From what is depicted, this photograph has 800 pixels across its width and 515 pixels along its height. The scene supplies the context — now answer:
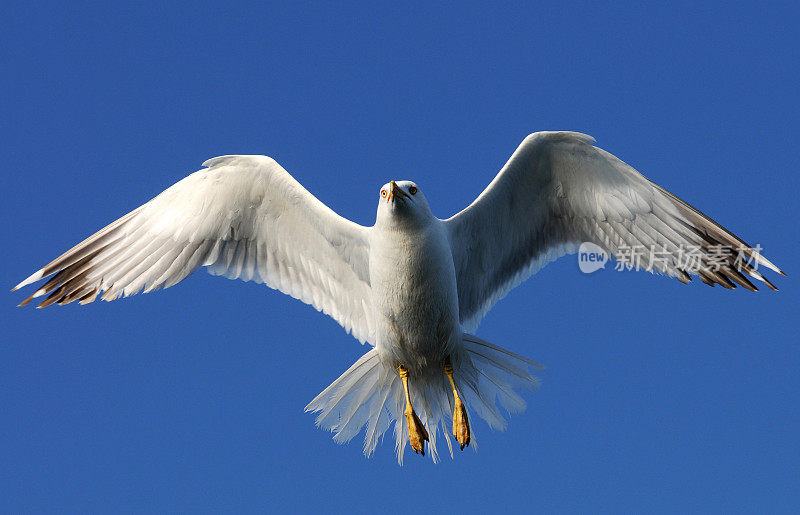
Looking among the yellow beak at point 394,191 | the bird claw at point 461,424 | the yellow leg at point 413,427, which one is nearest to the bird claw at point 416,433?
the yellow leg at point 413,427

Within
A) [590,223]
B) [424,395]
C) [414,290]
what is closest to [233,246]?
[414,290]

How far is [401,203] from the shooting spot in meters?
7.20

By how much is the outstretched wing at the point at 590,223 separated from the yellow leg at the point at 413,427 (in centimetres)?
88

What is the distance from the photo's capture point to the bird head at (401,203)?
7.19 meters

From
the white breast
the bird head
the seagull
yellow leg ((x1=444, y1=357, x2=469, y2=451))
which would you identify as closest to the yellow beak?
the bird head

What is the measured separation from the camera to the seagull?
7.94 metres

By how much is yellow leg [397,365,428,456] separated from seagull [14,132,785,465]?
1 cm

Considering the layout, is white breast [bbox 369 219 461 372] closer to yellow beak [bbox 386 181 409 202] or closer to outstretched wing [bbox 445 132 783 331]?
yellow beak [bbox 386 181 409 202]

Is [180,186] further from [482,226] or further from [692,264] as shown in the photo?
[692,264]

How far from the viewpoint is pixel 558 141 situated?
Result: 7766 millimetres

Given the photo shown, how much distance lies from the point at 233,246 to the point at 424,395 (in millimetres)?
2103

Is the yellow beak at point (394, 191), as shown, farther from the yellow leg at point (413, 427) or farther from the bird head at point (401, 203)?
the yellow leg at point (413, 427)

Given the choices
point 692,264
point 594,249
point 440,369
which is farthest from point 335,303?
point 692,264

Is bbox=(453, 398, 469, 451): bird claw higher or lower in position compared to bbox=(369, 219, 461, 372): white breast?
lower
